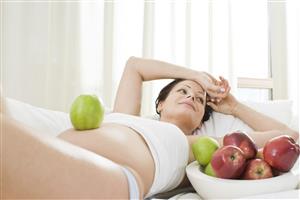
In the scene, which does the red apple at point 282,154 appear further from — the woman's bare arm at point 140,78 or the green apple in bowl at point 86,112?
the woman's bare arm at point 140,78

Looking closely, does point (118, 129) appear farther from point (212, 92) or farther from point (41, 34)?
point (41, 34)

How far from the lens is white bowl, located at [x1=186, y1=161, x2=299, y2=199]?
2.71 feet

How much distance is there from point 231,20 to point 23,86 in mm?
1484

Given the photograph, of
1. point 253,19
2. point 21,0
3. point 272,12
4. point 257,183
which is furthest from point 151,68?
point 272,12

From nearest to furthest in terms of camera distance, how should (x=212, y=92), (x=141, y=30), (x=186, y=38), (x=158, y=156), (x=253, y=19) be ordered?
1. (x=158, y=156)
2. (x=212, y=92)
3. (x=141, y=30)
4. (x=186, y=38)
5. (x=253, y=19)

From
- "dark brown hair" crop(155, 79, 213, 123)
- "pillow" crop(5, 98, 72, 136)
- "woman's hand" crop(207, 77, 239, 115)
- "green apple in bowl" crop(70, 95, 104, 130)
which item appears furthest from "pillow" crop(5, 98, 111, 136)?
"woman's hand" crop(207, 77, 239, 115)

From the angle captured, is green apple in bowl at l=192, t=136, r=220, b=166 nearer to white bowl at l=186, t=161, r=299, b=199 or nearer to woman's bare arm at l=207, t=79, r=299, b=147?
white bowl at l=186, t=161, r=299, b=199

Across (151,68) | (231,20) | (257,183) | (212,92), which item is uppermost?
(231,20)

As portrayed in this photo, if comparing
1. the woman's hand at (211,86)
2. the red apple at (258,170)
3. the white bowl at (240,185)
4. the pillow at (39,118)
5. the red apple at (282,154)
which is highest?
the woman's hand at (211,86)

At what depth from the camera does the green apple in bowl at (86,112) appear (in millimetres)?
1049

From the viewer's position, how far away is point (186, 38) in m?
2.30

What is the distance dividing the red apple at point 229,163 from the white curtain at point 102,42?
47.0 inches

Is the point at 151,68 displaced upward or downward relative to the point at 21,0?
downward

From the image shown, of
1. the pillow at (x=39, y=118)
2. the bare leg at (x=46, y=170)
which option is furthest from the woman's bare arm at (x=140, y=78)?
the bare leg at (x=46, y=170)
